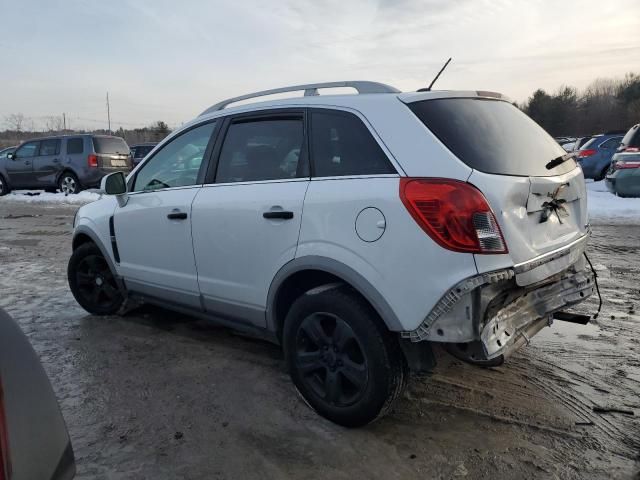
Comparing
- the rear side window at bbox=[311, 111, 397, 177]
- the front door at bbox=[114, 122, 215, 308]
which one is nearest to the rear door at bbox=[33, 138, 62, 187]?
the front door at bbox=[114, 122, 215, 308]

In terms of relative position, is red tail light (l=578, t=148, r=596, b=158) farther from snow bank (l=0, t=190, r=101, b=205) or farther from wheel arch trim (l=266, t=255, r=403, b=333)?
wheel arch trim (l=266, t=255, r=403, b=333)

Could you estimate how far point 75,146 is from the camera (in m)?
16.2

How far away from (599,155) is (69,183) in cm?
1617

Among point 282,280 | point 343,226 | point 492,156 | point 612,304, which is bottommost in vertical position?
point 612,304

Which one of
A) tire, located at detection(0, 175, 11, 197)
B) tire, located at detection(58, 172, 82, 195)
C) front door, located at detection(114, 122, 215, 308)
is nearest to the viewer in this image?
front door, located at detection(114, 122, 215, 308)

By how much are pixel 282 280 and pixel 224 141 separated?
119 cm

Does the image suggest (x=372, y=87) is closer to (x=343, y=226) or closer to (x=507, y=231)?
(x=343, y=226)

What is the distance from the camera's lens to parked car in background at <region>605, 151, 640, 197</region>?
1098cm

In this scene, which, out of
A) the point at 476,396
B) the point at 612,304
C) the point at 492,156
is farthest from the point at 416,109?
the point at 612,304

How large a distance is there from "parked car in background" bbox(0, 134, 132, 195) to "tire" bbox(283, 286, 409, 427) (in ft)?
47.7

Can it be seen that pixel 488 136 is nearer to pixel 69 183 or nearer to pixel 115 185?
pixel 115 185

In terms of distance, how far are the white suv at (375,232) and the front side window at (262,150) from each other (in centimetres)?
1

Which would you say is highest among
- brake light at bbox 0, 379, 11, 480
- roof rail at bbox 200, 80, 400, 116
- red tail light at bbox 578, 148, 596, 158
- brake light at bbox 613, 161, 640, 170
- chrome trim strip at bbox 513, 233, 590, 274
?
red tail light at bbox 578, 148, 596, 158

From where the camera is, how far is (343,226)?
2766 mm
